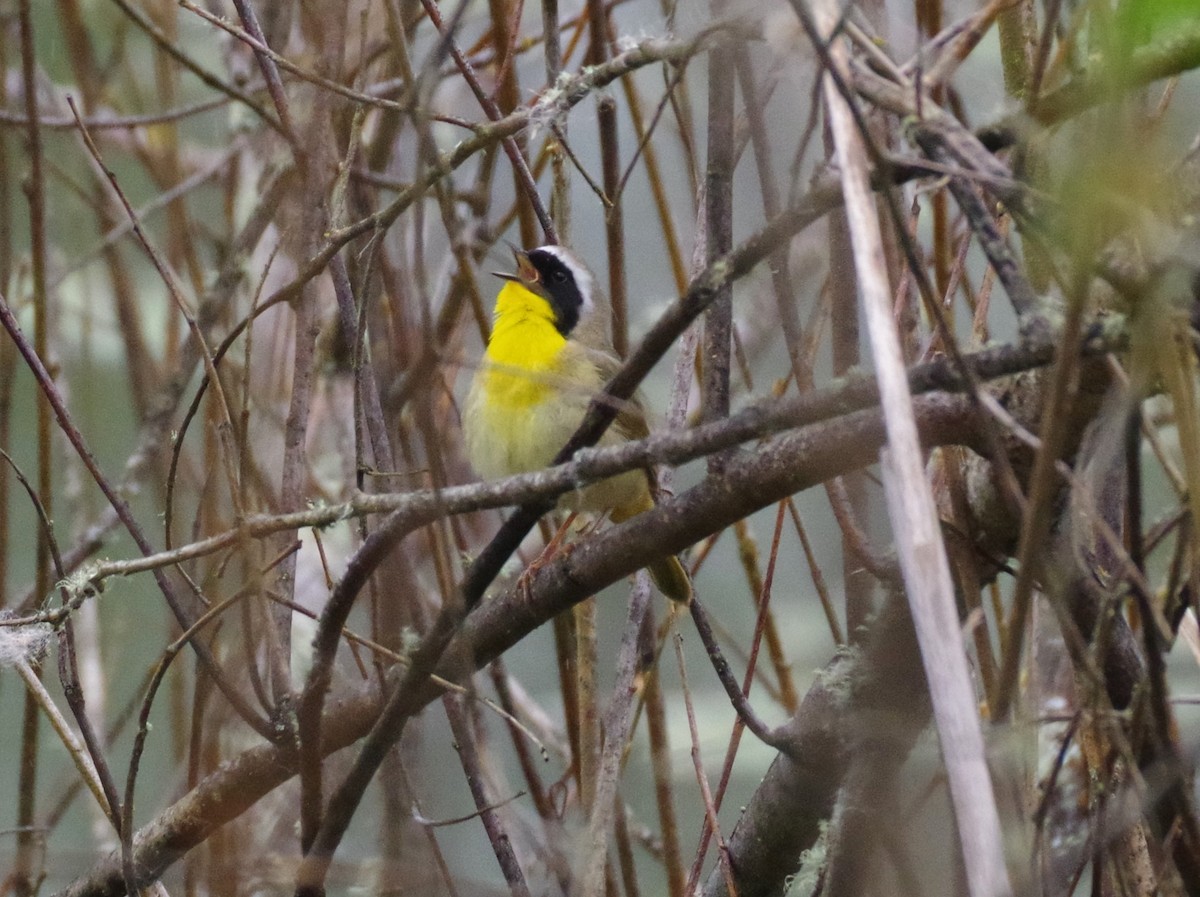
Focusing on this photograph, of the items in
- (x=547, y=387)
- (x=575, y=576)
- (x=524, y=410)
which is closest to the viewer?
(x=575, y=576)

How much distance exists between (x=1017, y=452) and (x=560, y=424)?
1.28m

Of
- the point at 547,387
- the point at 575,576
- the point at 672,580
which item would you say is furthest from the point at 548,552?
the point at 575,576

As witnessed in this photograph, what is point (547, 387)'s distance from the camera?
92.2 inches

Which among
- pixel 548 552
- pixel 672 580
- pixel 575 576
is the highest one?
pixel 548 552

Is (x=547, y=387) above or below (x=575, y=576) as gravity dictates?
above

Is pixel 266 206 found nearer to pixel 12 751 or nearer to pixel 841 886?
pixel 841 886

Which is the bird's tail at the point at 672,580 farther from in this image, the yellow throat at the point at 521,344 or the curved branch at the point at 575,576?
the curved branch at the point at 575,576

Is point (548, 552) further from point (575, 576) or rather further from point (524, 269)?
point (575, 576)

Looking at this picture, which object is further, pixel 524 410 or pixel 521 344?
pixel 521 344

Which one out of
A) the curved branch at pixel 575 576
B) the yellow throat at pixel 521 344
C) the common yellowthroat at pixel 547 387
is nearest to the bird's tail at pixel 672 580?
the common yellowthroat at pixel 547 387

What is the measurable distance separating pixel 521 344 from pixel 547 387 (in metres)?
0.47

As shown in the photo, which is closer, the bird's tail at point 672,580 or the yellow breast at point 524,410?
the bird's tail at point 672,580

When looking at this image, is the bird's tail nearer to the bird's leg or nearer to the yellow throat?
the bird's leg

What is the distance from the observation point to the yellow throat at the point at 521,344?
8.23ft
